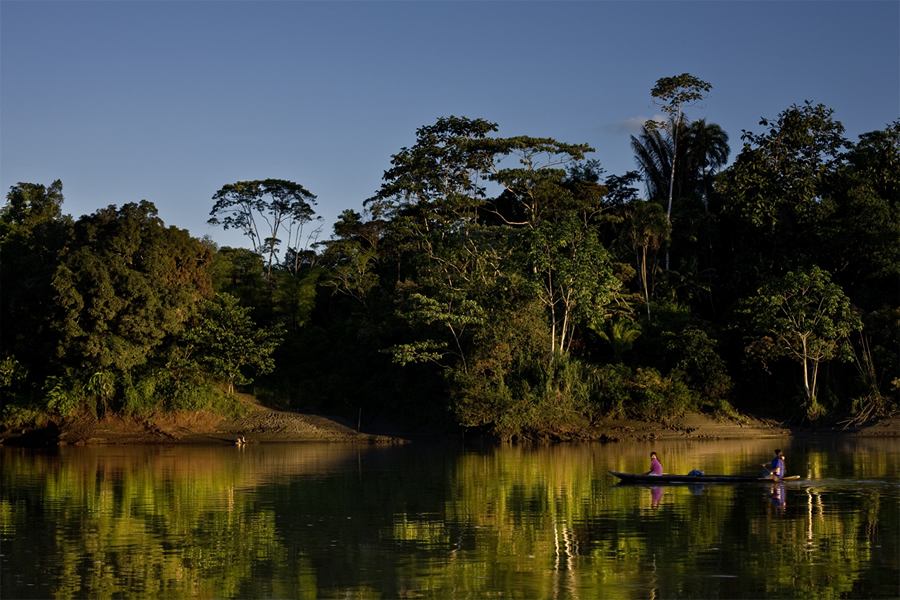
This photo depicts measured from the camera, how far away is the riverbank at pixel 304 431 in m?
38.9

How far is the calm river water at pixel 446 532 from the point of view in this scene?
1187 centimetres

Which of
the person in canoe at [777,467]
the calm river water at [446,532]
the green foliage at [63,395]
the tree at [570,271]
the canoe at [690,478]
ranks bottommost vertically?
the calm river water at [446,532]

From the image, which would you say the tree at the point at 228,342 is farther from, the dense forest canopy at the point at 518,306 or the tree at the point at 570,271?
the tree at the point at 570,271

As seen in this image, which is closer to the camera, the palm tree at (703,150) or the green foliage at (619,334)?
the green foliage at (619,334)

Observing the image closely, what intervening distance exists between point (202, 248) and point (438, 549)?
31.6 meters

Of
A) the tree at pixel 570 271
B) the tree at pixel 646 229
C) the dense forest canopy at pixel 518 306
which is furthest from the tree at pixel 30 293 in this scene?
the tree at pixel 646 229

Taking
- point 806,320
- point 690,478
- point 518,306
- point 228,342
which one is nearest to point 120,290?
point 228,342

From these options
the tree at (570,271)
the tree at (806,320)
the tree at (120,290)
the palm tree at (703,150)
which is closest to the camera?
the tree at (120,290)

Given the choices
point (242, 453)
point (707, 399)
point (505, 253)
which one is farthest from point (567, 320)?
point (242, 453)

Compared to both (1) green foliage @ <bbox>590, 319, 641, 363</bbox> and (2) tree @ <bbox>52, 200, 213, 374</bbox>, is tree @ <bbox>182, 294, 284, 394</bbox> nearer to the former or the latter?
(2) tree @ <bbox>52, 200, 213, 374</bbox>

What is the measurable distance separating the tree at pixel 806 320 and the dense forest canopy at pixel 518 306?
0.09m

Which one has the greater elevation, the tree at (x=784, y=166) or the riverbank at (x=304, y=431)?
the tree at (x=784, y=166)

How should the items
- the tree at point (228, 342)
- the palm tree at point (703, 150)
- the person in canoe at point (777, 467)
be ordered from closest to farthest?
1. the person in canoe at point (777, 467)
2. the tree at point (228, 342)
3. the palm tree at point (703, 150)

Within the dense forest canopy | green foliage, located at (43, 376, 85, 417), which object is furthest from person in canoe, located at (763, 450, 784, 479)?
green foliage, located at (43, 376, 85, 417)
